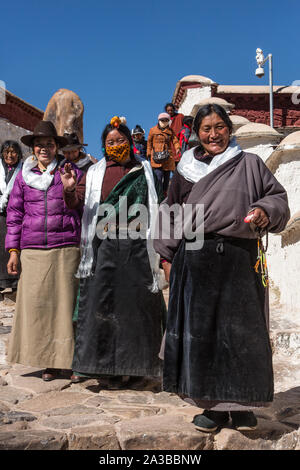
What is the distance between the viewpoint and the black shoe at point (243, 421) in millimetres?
2777

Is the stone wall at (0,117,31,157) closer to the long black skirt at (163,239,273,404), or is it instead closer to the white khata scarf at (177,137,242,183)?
the white khata scarf at (177,137,242,183)

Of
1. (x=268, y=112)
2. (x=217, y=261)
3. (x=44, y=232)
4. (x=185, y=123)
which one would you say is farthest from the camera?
(x=268, y=112)

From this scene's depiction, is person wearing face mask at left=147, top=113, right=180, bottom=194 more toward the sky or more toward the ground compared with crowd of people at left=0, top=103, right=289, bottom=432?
more toward the sky

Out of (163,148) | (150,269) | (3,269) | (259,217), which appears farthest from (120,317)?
(163,148)

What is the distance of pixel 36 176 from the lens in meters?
4.28

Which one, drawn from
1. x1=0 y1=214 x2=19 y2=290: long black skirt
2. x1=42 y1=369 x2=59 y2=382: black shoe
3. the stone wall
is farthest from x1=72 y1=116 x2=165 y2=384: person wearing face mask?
the stone wall

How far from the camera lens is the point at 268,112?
16641 millimetres

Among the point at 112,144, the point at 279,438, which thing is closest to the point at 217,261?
the point at 279,438

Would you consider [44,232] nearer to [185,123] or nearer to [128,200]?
[128,200]

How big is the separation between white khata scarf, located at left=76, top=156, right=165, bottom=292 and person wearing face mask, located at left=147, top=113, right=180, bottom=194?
503 cm

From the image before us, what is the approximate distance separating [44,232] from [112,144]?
3.07 ft

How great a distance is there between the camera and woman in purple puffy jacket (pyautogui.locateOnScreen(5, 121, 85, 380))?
4.14 metres

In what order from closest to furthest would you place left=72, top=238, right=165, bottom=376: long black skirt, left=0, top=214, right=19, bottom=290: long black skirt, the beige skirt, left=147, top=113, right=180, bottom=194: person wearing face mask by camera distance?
left=72, top=238, right=165, bottom=376: long black skirt
the beige skirt
left=0, top=214, right=19, bottom=290: long black skirt
left=147, top=113, right=180, bottom=194: person wearing face mask

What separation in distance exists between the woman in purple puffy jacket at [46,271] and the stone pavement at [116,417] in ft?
0.93
